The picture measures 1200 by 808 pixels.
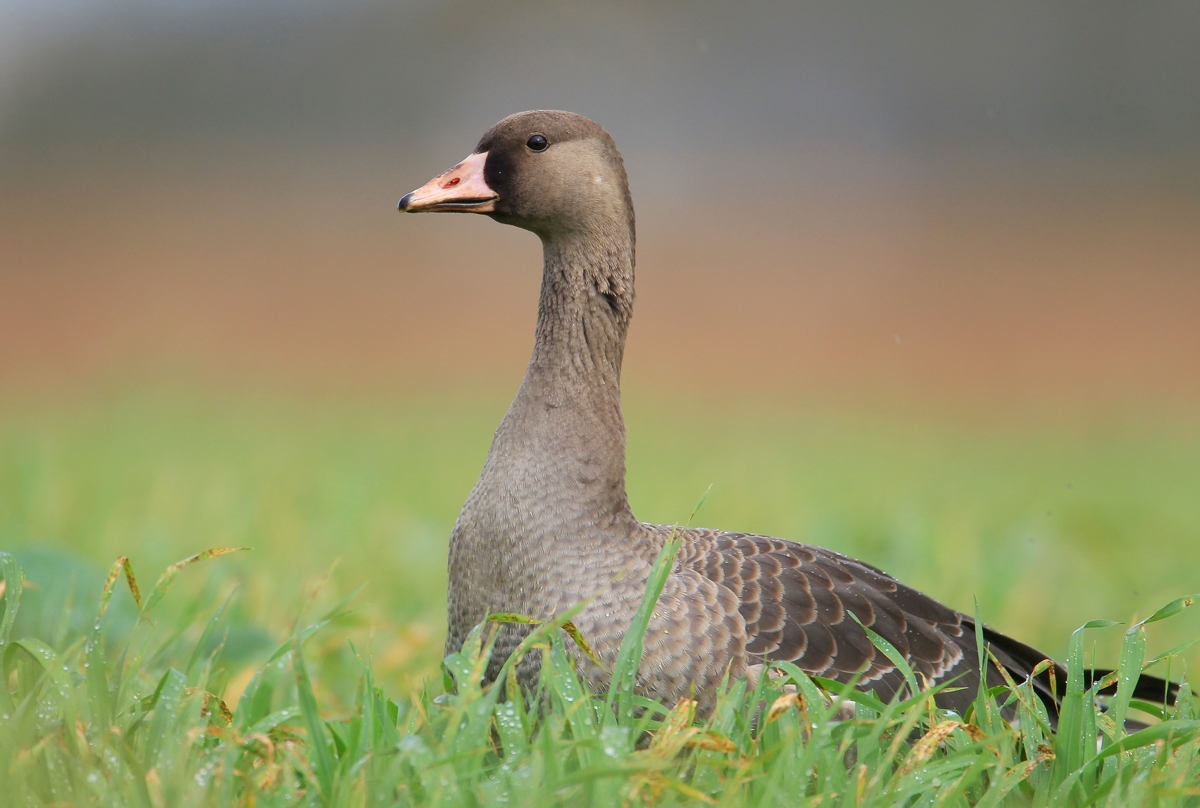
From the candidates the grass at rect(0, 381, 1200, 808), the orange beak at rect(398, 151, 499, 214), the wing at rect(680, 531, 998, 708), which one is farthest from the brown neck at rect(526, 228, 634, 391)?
the grass at rect(0, 381, 1200, 808)

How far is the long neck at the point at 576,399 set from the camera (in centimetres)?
325

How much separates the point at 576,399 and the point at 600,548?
0.50 meters

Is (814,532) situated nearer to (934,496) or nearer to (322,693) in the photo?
(934,496)

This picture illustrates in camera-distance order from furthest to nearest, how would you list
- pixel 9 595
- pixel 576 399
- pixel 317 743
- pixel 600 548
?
pixel 576 399 → pixel 600 548 → pixel 9 595 → pixel 317 743

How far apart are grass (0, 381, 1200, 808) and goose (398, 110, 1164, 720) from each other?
0.18m

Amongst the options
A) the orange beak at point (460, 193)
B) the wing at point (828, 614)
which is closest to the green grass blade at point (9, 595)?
the orange beak at point (460, 193)

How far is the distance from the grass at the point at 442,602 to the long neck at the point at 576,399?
455mm

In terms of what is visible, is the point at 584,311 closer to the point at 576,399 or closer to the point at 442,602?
the point at 576,399

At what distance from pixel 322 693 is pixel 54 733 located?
1695 millimetres

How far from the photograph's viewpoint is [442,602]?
208 inches

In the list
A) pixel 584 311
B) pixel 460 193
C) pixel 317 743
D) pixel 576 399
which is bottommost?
pixel 317 743

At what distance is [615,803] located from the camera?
6.86ft

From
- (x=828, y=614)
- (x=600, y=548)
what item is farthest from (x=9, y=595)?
(x=828, y=614)

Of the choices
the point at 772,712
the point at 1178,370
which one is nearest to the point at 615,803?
the point at 772,712
